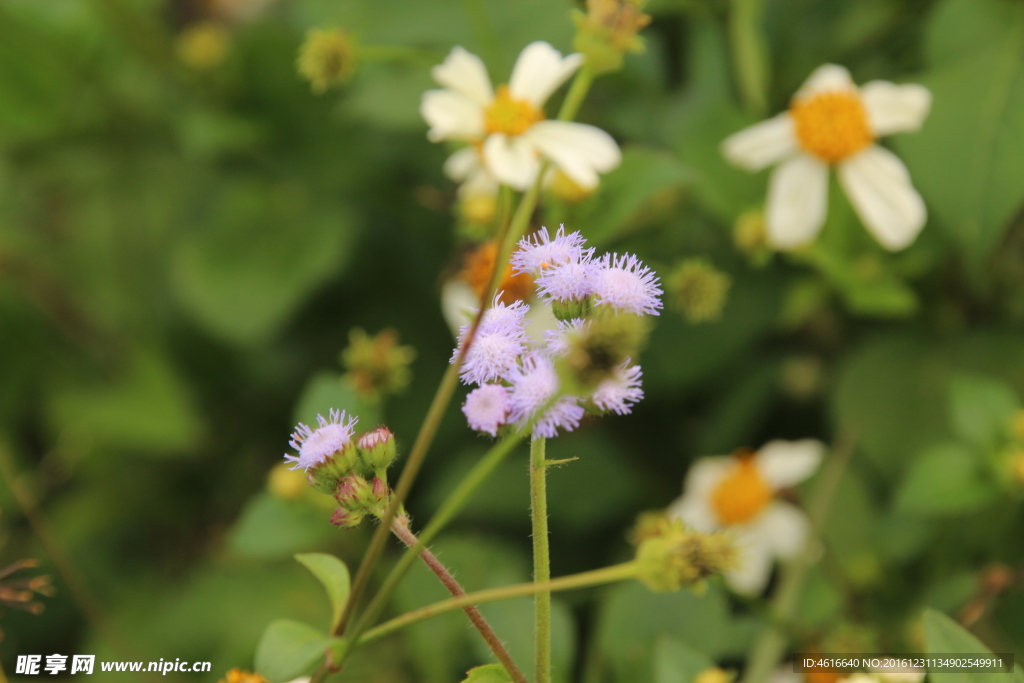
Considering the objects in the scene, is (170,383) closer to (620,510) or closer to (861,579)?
(620,510)

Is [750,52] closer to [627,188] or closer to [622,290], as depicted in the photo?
[627,188]

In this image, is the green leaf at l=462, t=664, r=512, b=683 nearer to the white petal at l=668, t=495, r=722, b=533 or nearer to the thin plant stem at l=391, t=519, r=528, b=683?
the thin plant stem at l=391, t=519, r=528, b=683

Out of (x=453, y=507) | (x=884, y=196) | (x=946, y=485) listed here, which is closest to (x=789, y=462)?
(x=946, y=485)

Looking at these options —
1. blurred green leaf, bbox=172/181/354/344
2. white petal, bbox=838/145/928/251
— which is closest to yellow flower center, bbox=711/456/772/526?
white petal, bbox=838/145/928/251

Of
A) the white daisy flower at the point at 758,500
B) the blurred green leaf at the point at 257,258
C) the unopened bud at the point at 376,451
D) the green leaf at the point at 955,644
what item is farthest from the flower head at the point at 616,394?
the blurred green leaf at the point at 257,258

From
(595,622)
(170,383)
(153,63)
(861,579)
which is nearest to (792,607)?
(861,579)
